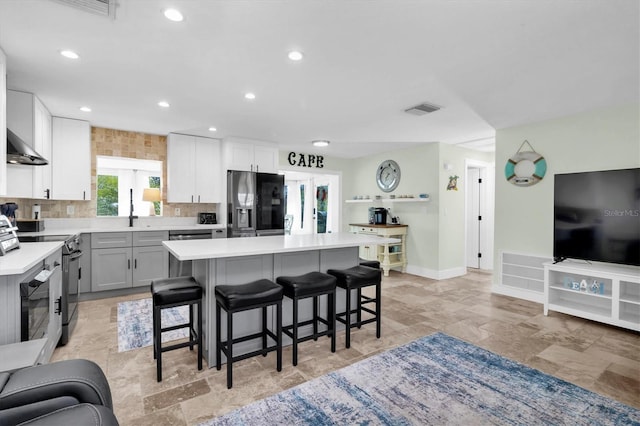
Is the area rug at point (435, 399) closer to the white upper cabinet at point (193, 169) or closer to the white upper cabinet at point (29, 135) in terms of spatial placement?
the white upper cabinet at point (29, 135)

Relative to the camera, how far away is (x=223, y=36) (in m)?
2.18

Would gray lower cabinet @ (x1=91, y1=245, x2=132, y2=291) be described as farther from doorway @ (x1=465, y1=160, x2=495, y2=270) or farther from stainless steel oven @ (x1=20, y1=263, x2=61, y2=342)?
doorway @ (x1=465, y1=160, x2=495, y2=270)

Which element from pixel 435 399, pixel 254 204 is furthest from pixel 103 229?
pixel 435 399

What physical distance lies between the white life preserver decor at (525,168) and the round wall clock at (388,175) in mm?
2152

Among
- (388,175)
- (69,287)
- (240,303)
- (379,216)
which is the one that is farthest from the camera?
(388,175)

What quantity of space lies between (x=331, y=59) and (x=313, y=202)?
5.46 m

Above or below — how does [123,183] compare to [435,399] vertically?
above

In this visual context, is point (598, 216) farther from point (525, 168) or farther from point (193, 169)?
point (193, 169)

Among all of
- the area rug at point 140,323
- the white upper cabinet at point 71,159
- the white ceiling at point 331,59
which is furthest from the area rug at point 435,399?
the white upper cabinet at point 71,159

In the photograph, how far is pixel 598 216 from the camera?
344cm

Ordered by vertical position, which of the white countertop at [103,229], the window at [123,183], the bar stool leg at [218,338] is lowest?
the bar stool leg at [218,338]

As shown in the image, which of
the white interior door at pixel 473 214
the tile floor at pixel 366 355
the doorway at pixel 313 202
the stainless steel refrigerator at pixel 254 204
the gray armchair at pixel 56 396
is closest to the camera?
the gray armchair at pixel 56 396

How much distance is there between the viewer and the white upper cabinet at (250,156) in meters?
5.20

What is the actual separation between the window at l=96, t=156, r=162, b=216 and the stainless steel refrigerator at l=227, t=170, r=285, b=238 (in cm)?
126
